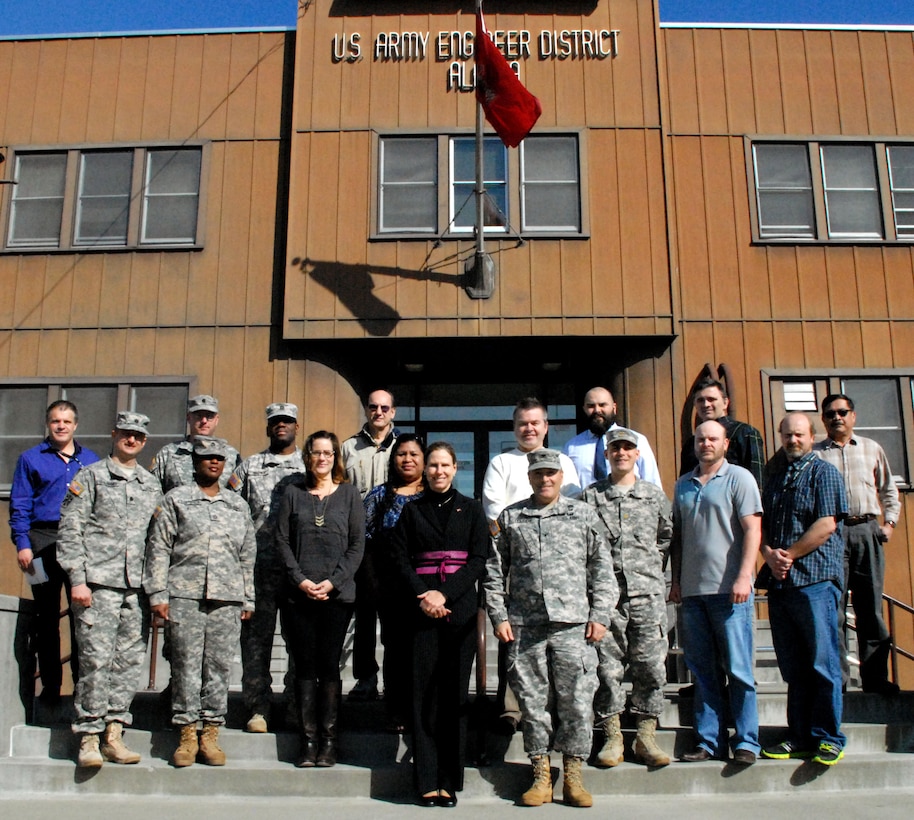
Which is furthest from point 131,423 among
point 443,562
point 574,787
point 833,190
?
point 833,190

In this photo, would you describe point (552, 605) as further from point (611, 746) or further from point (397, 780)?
point (397, 780)

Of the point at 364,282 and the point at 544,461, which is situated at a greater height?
the point at 364,282

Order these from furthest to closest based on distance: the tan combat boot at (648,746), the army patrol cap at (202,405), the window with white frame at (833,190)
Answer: the window with white frame at (833,190) < the army patrol cap at (202,405) < the tan combat boot at (648,746)

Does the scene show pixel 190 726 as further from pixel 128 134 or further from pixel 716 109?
pixel 716 109

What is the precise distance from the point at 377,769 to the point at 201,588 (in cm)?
147

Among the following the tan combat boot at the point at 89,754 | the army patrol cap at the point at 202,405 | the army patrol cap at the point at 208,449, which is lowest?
the tan combat boot at the point at 89,754

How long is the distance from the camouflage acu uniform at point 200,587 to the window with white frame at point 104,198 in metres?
5.70

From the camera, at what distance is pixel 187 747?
5.56 metres

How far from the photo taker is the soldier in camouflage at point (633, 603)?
5430mm

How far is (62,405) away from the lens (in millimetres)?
6734

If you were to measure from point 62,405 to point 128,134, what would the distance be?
17.8 ft

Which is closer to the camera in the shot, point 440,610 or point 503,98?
point 440,610

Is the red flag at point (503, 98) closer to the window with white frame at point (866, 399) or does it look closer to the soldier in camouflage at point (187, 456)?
the window with white frame at point (866, 399)

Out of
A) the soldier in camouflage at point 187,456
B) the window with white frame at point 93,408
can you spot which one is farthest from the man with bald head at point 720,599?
the window with white frame at point 93,408
